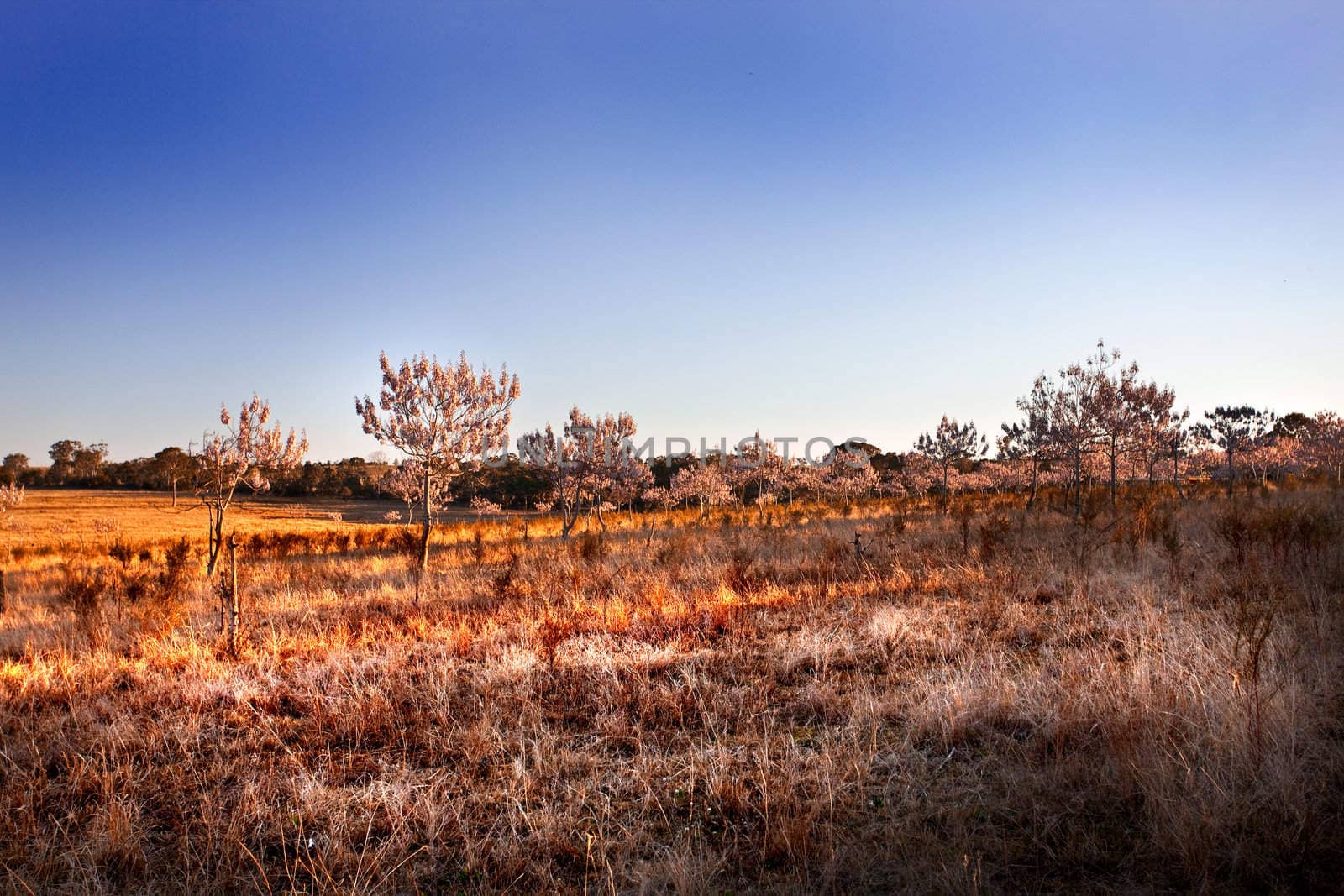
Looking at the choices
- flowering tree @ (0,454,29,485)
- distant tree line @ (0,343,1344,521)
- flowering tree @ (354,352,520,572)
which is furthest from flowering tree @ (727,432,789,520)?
flowering tree @ (0,454,29,485)

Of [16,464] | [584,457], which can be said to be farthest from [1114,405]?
[16,464]

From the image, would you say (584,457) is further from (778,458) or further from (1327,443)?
(1327,443)

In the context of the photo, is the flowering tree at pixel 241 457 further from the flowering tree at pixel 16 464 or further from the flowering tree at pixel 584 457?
the flowering tree at pixel 16 464

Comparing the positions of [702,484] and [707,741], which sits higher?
[702,484]

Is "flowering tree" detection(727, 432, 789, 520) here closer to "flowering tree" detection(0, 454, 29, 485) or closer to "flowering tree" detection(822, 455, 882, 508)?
"flowering tree" detection(822, 455, 882, 508)

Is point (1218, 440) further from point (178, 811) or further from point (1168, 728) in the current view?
point (178, 811)

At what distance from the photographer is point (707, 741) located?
3.94m

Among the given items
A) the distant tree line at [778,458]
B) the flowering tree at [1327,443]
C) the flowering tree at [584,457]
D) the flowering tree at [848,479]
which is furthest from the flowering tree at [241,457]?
the flowering tree at [1327,443]

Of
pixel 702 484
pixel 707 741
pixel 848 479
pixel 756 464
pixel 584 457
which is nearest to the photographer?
pixel 707 741

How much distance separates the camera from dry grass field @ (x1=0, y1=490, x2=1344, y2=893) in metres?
2.73

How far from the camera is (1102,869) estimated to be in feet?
8.57

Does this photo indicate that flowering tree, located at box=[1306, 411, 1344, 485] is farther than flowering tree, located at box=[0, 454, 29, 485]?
No

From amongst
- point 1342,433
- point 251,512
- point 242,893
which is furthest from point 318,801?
point 251,512

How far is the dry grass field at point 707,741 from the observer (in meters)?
2.73
